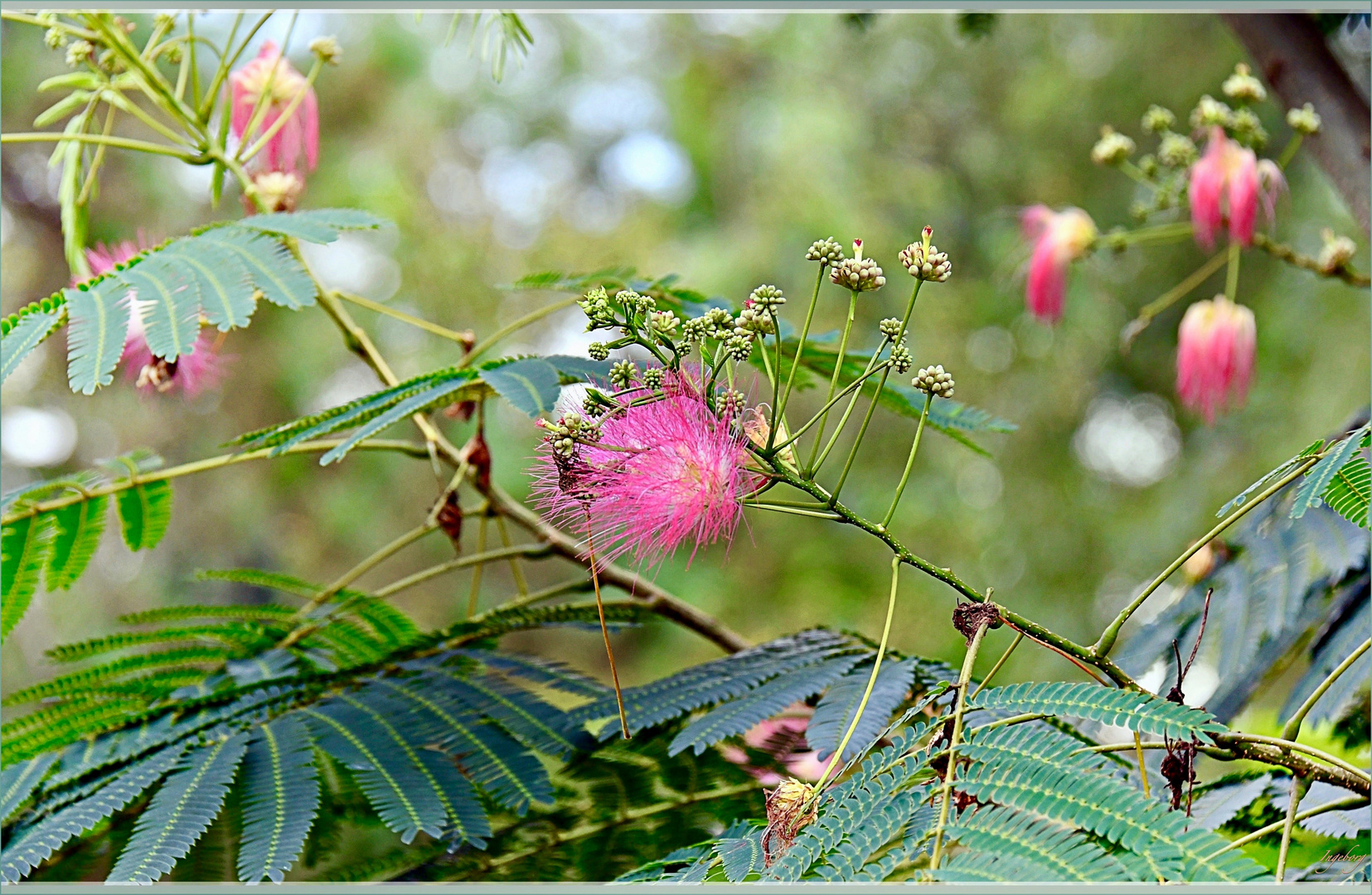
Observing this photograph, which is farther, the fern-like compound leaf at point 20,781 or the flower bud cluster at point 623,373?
the fern-like compound leaf at point 20,781

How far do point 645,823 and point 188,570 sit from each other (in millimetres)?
4021

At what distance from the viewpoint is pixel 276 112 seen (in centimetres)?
122

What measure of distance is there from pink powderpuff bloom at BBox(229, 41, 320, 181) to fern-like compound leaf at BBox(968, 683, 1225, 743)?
3.00 feet

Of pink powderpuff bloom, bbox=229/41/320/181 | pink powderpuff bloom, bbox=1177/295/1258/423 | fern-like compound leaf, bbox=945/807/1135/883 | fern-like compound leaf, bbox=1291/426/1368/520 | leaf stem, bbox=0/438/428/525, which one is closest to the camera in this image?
fern-like compound leaf, bbox=945/807/1135/883

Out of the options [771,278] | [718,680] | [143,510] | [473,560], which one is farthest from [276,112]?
[771,278]

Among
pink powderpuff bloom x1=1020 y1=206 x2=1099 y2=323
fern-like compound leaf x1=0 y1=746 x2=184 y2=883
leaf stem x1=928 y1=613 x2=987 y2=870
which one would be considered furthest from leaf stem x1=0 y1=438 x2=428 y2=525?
pink powderpuff bloom x1=1020 y1=206 x2=1099 y2=323

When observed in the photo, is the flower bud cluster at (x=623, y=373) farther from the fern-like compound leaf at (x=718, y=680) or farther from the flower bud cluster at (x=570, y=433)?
the fern-like compound leaf at (x=718, y=680)

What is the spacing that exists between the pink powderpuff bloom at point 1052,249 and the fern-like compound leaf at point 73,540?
1.33m

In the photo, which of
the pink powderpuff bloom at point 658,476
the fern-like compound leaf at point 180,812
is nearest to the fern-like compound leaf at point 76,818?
the fern-like compound leaf at point 180,812

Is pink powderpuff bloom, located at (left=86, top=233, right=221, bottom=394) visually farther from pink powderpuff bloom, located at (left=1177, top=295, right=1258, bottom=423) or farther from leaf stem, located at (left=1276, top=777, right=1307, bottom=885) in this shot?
pink powderpuff bloom, located at (left=1177, top=295, right=1258, bottom=423)

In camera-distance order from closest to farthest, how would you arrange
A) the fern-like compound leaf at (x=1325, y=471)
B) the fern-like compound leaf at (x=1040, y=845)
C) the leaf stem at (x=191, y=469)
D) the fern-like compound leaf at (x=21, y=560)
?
the fern-like compound leaf at (x=1040, y=845)
the fern-like compound leaf at (x=1325, y=471)
the leaf stem at (x=191, y=469)
the fern-like compound leaf at (x=21, y=560)

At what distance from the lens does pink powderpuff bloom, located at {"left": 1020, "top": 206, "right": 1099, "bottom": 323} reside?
1637 mm

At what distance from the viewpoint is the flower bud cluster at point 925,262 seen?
517mm

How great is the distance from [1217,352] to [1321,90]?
39 centimetres
